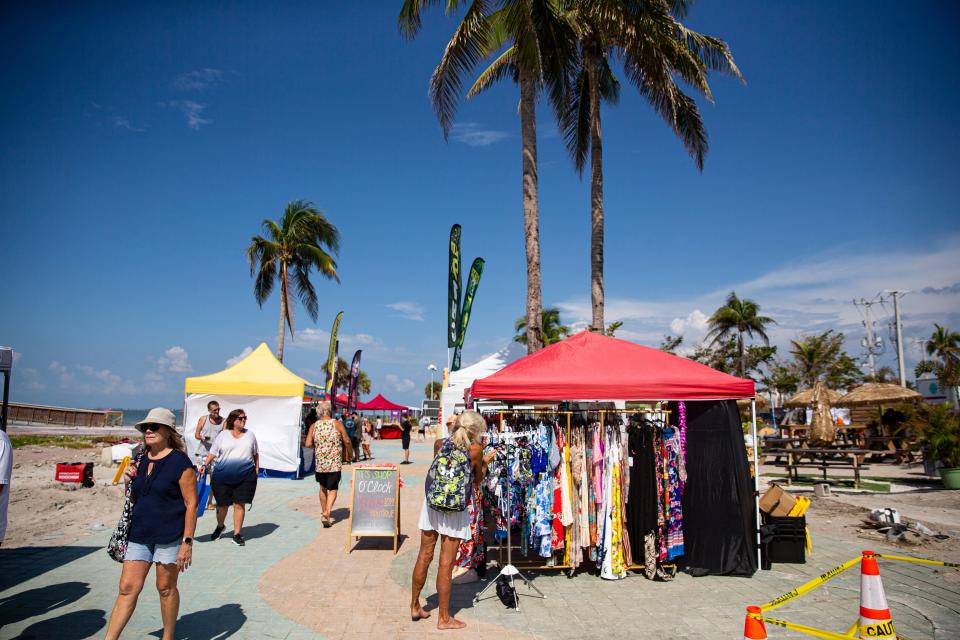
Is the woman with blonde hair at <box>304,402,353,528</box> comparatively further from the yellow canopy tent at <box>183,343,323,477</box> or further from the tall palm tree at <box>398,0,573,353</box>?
the yellow canopy tent at <box>183,343,323,477</box>

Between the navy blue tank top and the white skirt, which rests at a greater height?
the navy blue tank top

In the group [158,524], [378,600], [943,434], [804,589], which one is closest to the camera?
[804,589]

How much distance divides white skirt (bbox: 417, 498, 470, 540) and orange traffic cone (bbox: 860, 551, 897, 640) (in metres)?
2.88

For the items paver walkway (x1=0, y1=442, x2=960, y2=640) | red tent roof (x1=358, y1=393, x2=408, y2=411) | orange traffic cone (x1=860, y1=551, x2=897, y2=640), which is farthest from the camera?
red tent roof (x1=358, y1=393, x2=408, y2=411)

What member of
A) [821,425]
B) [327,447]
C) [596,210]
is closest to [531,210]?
[596,210]

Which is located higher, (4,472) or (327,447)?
(4,472)

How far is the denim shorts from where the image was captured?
3.90 m

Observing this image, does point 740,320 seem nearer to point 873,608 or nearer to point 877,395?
point 877,395

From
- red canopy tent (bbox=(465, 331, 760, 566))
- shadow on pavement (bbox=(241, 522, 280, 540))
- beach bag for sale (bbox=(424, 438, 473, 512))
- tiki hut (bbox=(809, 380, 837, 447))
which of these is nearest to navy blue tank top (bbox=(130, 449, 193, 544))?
beach bag for sale (bbox=(424, 438, 473, 512))

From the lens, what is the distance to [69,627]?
185 inches

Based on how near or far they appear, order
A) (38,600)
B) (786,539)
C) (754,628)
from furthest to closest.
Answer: (786,539) → (38,600) → (754,628)

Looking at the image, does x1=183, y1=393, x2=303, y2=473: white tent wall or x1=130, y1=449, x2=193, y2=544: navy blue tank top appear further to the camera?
x1=183, y1=393, x2=303, y2=473: white tent wall

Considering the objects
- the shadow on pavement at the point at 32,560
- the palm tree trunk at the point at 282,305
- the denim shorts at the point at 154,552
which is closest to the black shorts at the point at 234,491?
the shadow on pavement at the point at 32,560

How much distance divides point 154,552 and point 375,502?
3944mm
